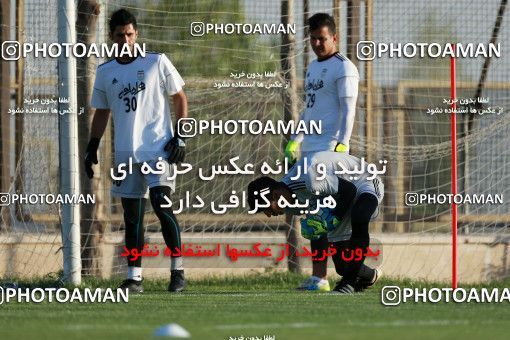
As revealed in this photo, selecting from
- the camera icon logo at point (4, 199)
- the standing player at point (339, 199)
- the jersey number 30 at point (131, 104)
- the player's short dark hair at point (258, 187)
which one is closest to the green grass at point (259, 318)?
the standing player at point (339, 199)

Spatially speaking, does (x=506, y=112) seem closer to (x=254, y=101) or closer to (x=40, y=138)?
(x=254, y=101)

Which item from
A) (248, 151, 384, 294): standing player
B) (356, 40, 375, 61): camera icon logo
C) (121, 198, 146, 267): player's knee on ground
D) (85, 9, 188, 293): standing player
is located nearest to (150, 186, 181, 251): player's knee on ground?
(85, 9, 188, 293): standing player

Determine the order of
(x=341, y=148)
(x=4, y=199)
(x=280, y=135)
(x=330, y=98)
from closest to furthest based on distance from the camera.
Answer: (x=341, y=148), (x=330, y=98), (x=4, y=199), (x=280, y=135)

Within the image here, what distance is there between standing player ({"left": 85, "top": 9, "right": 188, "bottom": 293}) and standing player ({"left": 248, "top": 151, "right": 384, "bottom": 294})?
2.43 feet

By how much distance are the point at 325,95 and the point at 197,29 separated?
277 cm

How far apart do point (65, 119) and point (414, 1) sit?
143 inches

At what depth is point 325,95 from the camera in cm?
938

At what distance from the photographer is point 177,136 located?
9047 millimetres

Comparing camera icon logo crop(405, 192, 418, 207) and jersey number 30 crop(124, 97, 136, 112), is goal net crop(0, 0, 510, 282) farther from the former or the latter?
jersey number 30 crop(124, 97, 136, 112)

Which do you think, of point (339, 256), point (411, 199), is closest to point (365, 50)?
point (411, 199)

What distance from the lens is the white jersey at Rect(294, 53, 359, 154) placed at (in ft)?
30.3

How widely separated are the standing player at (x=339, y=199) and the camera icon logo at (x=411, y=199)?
116 inches

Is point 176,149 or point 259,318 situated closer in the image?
point 259,318

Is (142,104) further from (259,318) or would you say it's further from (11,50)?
(259,318)
